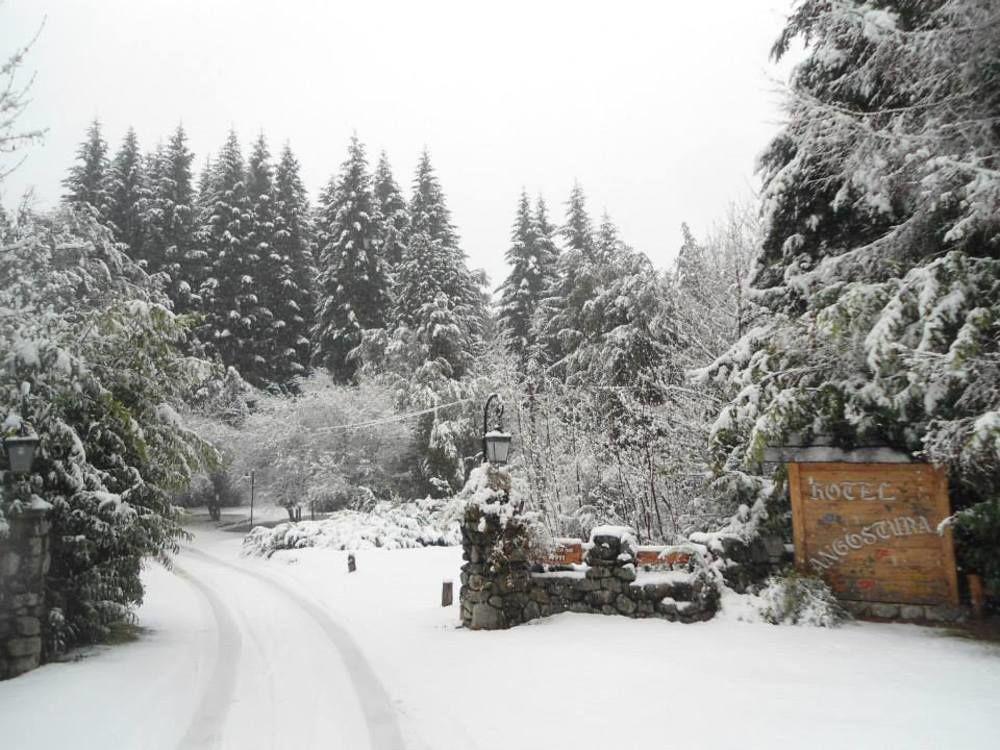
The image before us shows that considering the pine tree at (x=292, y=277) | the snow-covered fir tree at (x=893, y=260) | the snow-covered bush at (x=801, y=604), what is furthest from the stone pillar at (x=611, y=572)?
the pine tree at (x=292, y=277)

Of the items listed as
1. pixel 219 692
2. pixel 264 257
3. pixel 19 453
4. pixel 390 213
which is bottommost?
pixel 219 692

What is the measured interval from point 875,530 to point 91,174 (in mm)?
38080

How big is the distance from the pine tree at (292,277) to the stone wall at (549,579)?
2366 centimetres

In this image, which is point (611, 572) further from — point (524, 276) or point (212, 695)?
point (524, 276)

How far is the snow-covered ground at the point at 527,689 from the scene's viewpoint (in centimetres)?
479

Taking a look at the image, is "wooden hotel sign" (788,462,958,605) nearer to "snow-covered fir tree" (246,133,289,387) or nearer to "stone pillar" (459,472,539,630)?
"stone pillar" (459,472,539,630)

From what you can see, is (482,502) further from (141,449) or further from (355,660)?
(141,449)

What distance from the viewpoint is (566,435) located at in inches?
659

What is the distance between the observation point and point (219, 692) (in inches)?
254

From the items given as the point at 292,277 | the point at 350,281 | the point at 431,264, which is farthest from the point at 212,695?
the point at 292,277

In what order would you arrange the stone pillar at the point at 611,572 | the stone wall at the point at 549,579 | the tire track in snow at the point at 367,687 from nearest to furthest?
the tire track in snow at the point at 367,687, the stone wall at the point at 549,579, the stone pillar at the point at 611,572

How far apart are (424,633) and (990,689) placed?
21.0 ft

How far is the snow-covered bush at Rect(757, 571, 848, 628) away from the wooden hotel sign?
304 millimetres

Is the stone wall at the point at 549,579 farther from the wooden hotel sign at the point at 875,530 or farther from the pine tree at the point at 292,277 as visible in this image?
the pine tree at the point at 292,277
